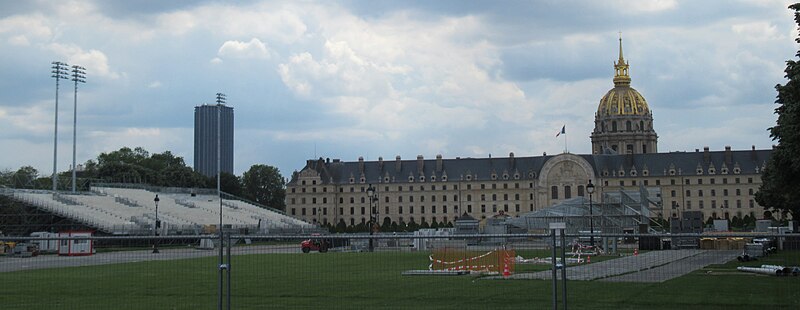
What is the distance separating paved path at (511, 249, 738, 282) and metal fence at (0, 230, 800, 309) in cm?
6

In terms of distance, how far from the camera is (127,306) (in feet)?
67.4

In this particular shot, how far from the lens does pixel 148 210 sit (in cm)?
10844

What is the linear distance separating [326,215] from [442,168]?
85.6 feet

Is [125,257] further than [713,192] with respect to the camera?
No

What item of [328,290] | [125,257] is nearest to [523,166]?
[328,290]

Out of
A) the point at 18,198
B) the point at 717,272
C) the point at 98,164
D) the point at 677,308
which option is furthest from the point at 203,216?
the point at 677,308

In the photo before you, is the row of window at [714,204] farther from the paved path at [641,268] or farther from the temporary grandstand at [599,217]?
the paved path at [641,268]

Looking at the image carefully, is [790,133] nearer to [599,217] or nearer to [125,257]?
[125,257]

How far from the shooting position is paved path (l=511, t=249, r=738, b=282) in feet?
69.6

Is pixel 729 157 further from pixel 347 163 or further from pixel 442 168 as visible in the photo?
pixel 347 163

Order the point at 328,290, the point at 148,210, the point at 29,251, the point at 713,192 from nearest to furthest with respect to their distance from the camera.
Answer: the point at 328,290 < the point at 29,251 < the point at 148,210 < the point at 713,192

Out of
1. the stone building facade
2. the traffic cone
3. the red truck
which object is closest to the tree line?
the stone building facade

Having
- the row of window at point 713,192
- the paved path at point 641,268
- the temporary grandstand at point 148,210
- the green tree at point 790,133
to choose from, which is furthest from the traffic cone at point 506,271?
the row of window at point 713,192

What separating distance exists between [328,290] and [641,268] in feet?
25.4
